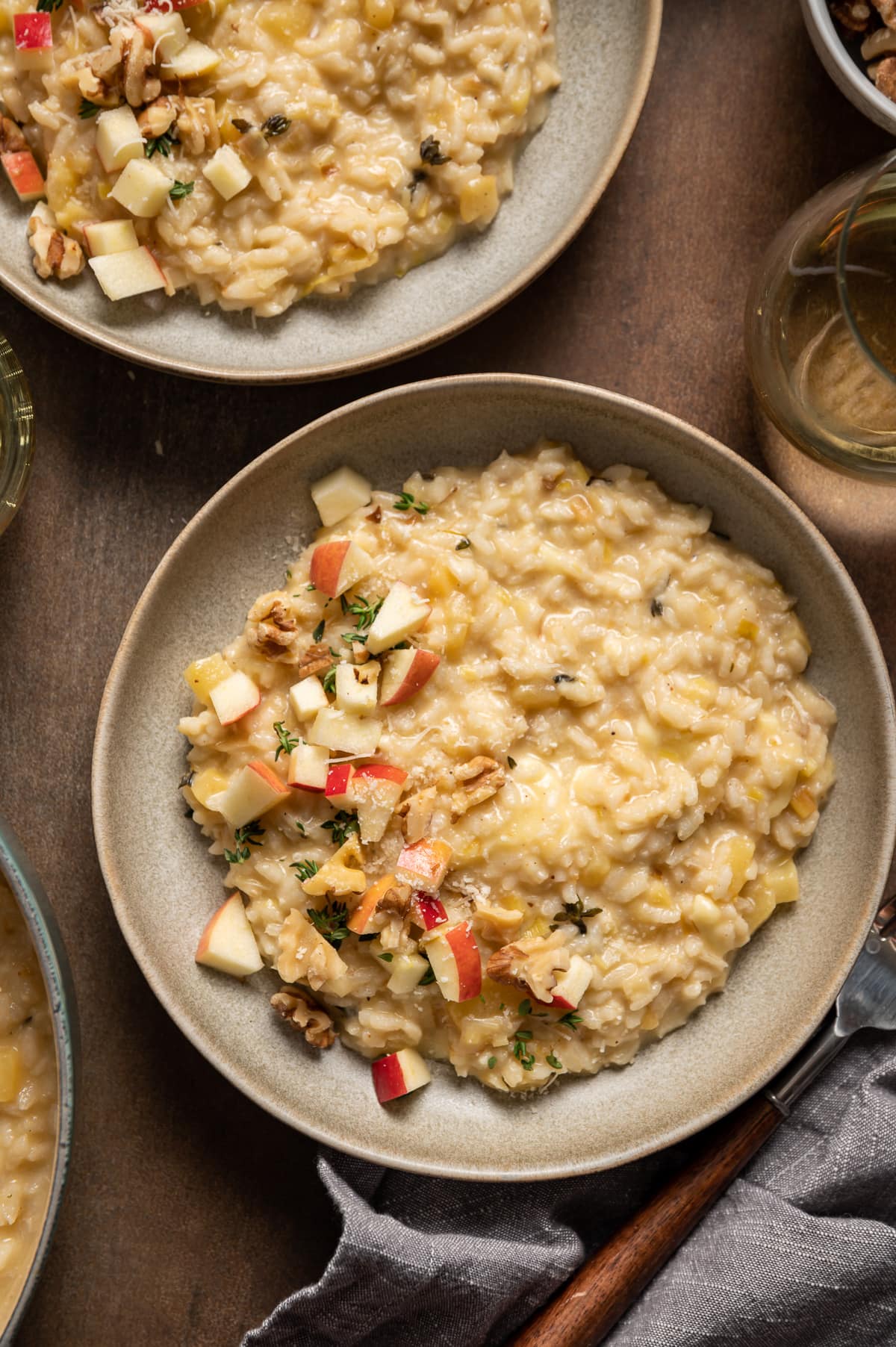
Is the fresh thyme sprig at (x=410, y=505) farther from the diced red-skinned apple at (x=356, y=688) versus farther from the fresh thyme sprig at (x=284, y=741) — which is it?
the fresh thyme sprig at (x=284, y=741)

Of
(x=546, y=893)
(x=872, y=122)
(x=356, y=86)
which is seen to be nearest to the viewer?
(x=546, y=893)

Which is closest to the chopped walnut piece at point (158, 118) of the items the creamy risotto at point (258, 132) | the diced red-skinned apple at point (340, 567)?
the creamy risotto at point (258, 132)

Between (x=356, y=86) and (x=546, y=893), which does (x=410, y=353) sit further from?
(x=546, y=893)

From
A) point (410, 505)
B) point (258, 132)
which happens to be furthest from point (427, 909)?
point (258, 132)

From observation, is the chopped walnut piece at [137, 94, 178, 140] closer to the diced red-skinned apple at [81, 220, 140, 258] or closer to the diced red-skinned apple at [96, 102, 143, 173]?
the diced red-skinned apple at [96, 102, 143, 173]

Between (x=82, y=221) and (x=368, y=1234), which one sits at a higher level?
(x=82, y=221)

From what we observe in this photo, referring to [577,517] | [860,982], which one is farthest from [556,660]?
[860,982]

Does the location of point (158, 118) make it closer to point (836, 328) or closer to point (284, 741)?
point (284, 741)
